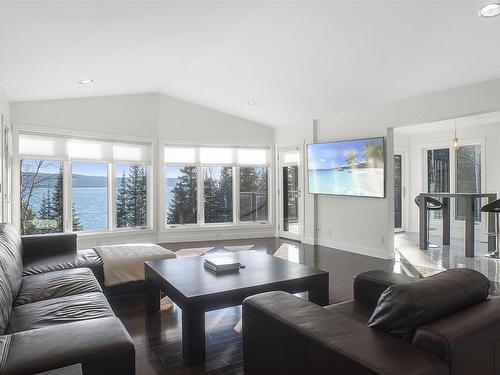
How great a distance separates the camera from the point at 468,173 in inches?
284

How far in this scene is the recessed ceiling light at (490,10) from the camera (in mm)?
2926

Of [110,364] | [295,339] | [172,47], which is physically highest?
[172,47]

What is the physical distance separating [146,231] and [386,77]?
4.84 metres

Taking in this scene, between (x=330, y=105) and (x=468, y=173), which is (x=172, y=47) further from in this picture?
(x=468, y=173)

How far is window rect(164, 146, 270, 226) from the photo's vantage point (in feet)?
23.0

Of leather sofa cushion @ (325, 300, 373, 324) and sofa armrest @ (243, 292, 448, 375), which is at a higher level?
sofa armrest @ (243, 292, 448, 375)

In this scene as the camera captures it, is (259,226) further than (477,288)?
Yes

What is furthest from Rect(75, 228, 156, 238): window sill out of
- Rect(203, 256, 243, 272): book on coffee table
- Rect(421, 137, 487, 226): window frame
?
Rect(421, 137, 487, 226): window frame

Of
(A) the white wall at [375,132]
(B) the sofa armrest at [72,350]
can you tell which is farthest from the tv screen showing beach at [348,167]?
(B) the sofa armrest at [72,350]

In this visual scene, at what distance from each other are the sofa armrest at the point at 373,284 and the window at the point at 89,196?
515 centimetres

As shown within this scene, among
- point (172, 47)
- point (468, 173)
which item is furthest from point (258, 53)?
point (468, 173)

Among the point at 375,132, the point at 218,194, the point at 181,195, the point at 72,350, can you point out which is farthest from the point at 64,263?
the point at 375,132

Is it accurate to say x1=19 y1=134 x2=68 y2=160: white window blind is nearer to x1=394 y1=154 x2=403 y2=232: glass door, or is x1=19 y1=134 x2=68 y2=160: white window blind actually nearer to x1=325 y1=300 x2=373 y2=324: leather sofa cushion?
x1=325 y1=300 x2=373 y2=324: leather sofa cushion

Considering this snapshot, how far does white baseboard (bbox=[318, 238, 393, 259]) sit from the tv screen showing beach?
0.89m
